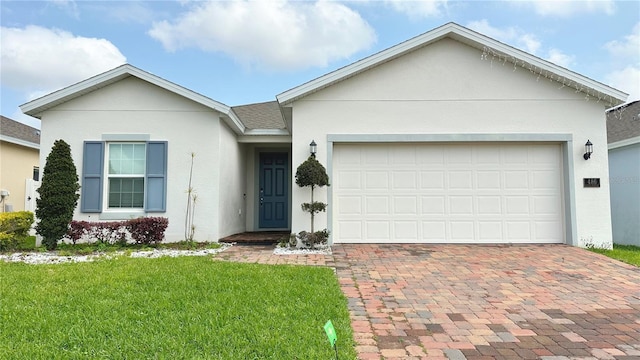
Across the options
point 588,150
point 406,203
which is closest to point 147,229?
point 406,203

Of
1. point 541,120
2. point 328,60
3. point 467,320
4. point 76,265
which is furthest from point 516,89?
point 328,60

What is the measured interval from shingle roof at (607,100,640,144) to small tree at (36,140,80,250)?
1365cm

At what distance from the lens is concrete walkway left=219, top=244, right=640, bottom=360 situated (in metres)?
3.04

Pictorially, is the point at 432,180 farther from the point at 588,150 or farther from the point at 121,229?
the point at 121,229

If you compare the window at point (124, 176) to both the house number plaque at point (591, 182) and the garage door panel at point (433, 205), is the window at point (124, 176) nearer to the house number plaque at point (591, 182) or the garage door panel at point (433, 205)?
the garage door panel at point (433, 205)

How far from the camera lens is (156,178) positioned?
842 centimetres

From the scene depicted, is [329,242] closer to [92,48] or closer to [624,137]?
[624,137]

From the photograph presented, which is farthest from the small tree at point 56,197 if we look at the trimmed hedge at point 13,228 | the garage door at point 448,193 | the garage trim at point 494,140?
the garage door at point 448,193

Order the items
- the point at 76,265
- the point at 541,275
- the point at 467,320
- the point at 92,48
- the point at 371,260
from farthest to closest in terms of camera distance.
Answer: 1. the point at 92,48
2. the point at 371,260
3. the point at 76,265
4. the point at 541,275
5. the point at 467,320

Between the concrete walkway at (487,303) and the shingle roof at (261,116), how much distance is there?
16.3ft

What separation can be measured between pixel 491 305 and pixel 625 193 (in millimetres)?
9086

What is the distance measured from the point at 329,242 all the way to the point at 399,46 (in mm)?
4635

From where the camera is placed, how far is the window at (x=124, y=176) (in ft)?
27.5

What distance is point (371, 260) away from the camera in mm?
6512
